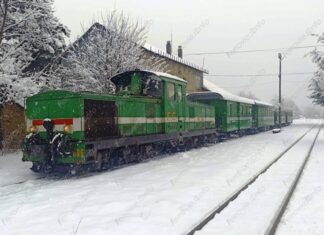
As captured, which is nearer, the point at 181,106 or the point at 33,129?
the point at 33,129

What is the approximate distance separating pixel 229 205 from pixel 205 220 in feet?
4.45

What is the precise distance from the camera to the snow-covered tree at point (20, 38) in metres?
14.8

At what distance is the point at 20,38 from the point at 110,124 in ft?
21.7

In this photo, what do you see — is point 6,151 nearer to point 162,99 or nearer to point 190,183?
point 162,99

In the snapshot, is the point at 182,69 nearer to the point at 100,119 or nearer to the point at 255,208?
the point at 100,119

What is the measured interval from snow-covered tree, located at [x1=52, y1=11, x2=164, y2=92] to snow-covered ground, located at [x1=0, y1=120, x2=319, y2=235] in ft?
35.3

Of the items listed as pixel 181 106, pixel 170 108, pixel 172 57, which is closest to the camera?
pixel 170 108

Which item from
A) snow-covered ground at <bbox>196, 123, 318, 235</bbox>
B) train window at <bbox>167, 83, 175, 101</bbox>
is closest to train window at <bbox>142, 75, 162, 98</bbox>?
train window at <bbox>167, 83, 175, 101</bbox>

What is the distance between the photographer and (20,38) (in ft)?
54.8

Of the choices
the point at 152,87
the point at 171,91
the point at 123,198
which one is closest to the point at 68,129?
the point at 123,198

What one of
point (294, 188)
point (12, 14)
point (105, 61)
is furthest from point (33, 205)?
point (105, 61)

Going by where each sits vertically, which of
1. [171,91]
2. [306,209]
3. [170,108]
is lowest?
[306,209]

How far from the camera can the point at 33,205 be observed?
7.97 meters

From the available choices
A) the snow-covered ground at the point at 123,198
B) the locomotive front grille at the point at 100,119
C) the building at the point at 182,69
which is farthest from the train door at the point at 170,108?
the building at the point at 182,69
